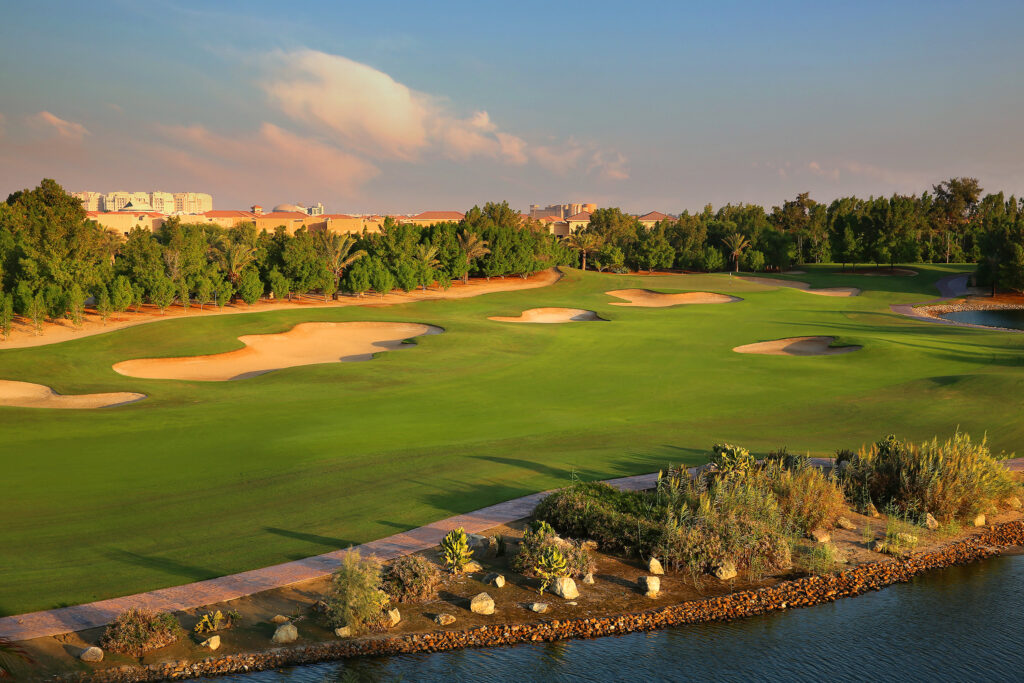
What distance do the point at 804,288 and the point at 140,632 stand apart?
7498 centimetres

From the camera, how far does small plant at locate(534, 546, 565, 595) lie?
11.4m

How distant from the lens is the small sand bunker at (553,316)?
53.2 m

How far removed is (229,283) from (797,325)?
131 ft

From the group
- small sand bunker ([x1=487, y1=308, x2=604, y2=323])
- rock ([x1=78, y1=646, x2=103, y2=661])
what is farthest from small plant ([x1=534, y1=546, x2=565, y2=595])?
small sand bunker ([x1=487, y1=308, x2=604, y2=323])

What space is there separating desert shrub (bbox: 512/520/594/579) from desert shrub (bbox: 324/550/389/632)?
8.13 feet

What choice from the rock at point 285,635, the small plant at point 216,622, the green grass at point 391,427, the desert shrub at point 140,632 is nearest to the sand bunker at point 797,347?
the green grass at point 391,427

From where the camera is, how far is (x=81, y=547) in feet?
39.5

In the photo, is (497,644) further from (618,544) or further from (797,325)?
(797,325)

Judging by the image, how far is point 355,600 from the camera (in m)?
9.88

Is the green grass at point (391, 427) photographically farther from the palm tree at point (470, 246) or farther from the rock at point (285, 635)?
the palm tree at point (470, 246)

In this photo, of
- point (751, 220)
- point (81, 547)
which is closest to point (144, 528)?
point (81, 547)

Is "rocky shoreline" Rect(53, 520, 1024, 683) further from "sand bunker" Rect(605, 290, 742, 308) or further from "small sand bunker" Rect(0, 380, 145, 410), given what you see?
"sand bunker" Rect(605, 290, 742, 308)

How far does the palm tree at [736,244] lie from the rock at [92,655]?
3605 inches

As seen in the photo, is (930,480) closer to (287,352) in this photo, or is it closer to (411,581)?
(411,581)
